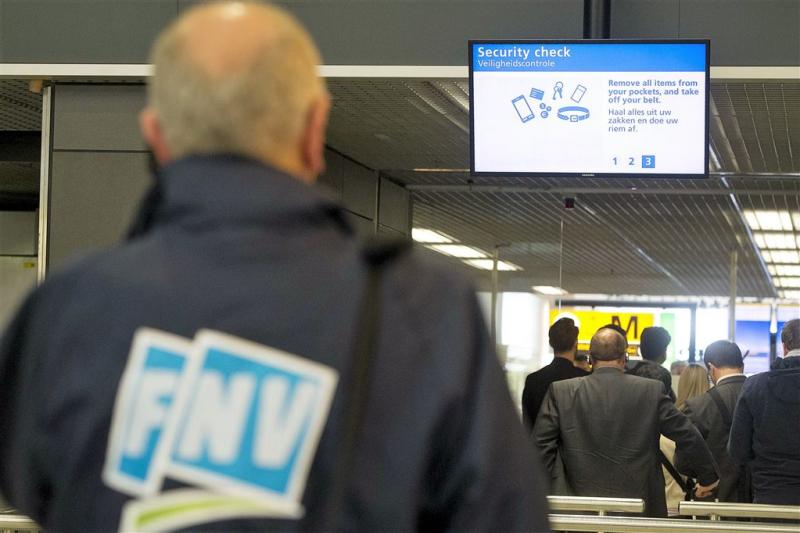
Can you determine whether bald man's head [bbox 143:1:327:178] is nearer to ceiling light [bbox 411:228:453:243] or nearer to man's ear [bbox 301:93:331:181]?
man's ear [bbox 301:93:331:181]

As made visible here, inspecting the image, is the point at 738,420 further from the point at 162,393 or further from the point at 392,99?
the point at 162,393

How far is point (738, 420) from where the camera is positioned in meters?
5.98

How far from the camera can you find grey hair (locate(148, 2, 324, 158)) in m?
1.19

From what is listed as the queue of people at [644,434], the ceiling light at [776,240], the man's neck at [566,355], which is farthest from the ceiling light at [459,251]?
the queue of people at [644,434]

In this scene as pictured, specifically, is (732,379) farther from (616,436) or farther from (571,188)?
(571,188)

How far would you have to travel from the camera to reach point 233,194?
3.90 ft

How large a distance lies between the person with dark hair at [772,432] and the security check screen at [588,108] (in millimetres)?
1430

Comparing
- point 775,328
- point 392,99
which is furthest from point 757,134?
point 775,328

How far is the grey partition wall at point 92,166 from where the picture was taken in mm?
8383

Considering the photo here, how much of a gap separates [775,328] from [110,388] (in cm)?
2262

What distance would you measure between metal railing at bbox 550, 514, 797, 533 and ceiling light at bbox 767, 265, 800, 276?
19.4 m

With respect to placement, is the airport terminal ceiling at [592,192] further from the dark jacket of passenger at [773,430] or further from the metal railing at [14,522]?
the metal railing at [14,522]

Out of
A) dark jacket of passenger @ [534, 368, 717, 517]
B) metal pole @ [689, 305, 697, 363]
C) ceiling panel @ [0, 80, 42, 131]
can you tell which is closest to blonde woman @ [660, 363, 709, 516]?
dark jacket of passenger @ [534, 368, 717, 517]

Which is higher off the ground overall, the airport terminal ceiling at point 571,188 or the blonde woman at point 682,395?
the airport terminal ceiling at point 571,188
